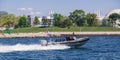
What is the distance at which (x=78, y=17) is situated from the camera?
14175 cm

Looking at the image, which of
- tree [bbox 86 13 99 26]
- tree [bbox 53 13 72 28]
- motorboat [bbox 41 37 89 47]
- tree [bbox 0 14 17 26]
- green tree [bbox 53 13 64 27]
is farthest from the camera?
tree [bbox 0 14 17 26]

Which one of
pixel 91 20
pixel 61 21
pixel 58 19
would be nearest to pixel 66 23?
pixel 61 21

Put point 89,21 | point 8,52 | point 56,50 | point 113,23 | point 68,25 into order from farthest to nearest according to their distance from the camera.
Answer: point 113,23
point 89,21
point 68,25
point 56,50
point 8,52

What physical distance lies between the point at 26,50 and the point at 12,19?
359ft

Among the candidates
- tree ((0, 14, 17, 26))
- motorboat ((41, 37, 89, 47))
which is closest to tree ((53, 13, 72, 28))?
tree ((0, 14, 17, 26))

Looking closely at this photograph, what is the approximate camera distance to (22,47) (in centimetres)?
4250

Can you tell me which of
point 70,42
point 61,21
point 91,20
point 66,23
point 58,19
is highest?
point 70,42

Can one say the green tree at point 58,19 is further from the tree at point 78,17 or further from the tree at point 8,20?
the tree at point 8,20

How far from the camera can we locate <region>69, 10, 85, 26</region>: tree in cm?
14000

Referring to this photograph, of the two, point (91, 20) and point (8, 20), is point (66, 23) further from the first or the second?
point (8, 20)

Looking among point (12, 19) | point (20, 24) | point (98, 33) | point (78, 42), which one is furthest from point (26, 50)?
point (12, 19)

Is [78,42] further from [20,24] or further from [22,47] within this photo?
[20,24]

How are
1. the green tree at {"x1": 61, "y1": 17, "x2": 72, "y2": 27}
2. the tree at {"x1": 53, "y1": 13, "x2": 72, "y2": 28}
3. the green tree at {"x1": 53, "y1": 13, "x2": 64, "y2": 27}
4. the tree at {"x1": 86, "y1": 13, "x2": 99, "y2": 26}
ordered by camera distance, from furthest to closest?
the tree at {"x1": 86, "y1": 13, "x2": 99, "y2": 26}
the green tree at {"x1": 53, "y1": 13, "x2": 64, "y2": 27}
the tree at {"x1": 53, "y1": 13, "x2": 72, "y2": 28}
the green tree at {"x1": 61, "y1": 17, "x2": 72, "y2": 27}

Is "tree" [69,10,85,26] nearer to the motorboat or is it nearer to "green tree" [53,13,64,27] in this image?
"green tree" [53,13,64,27]
